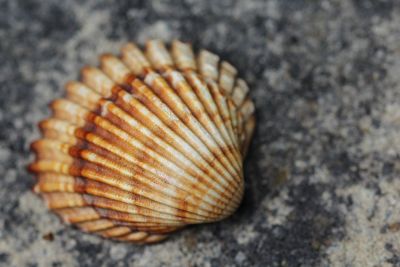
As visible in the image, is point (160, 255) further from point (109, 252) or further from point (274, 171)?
point (274, 171)

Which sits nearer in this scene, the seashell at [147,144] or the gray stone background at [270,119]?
the seashell at [147,144]

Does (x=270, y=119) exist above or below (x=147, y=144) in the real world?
below

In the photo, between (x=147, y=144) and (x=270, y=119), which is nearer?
(x=147, y=144)

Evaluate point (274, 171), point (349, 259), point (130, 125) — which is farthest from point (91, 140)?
point (349, 259)

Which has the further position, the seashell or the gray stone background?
the gray stone background
